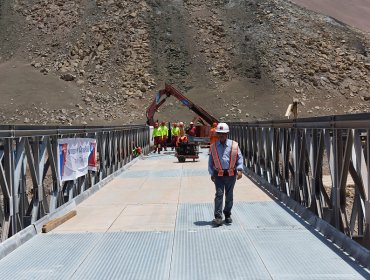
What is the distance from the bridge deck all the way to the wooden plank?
9cm

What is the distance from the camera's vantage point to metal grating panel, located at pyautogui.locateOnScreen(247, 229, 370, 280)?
18.4 ft

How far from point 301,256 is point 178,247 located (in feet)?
5.08

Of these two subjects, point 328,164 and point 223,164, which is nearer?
point 328,164

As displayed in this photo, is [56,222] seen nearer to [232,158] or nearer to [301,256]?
[232,158]

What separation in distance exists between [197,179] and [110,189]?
2869 millimetres

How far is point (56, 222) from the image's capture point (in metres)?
8.30

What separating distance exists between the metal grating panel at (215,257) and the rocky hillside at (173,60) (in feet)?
140

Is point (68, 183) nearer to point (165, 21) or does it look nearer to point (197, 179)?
point (197, 179)

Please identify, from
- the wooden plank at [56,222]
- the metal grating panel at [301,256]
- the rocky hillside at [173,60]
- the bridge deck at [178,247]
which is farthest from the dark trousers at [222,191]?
the rocky hillside at [173,60]

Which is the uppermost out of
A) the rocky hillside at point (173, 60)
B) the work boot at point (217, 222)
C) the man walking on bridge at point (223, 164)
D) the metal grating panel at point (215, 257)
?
the rocky hillside at point (173, 60)

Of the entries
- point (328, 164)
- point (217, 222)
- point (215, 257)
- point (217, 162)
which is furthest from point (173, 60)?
point (215, 257)

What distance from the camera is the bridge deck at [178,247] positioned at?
5789 mm

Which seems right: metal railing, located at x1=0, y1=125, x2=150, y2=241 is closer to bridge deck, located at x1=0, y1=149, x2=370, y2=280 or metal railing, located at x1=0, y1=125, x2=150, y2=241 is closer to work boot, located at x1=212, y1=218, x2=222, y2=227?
bridge deck, located at x1=0, y1=149, x2=370, y2=280

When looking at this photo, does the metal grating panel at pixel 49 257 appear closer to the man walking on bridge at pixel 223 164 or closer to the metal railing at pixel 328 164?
the man walking on bridge at pixel 223 164
